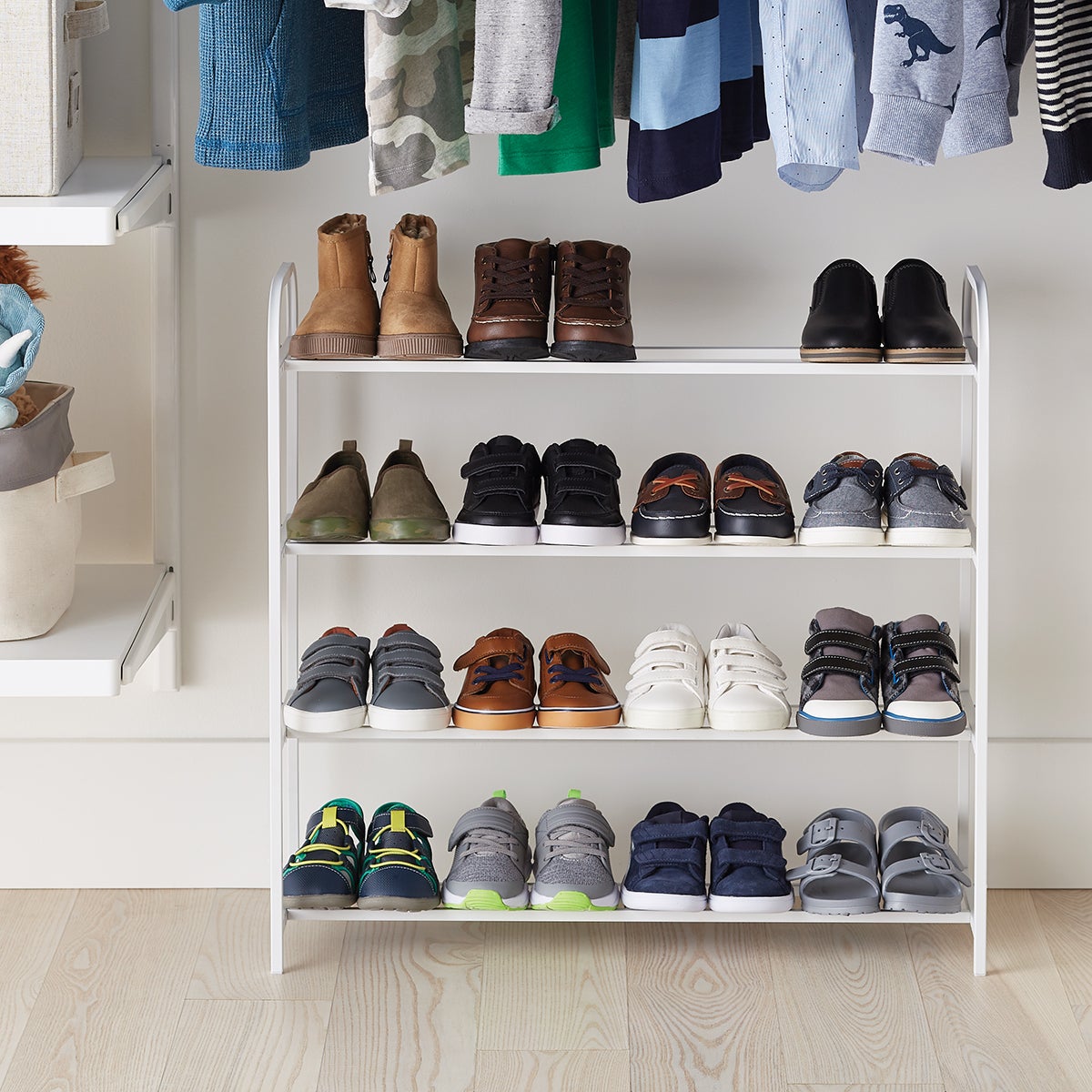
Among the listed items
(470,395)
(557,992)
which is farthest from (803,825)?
Answer: (470,395)

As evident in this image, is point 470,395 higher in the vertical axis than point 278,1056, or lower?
higher

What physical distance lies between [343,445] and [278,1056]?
81 cm

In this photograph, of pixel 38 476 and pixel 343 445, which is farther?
pixel 343 445

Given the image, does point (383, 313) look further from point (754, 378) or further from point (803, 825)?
point (803, 825)

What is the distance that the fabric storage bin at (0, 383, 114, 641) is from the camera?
5.26 feet

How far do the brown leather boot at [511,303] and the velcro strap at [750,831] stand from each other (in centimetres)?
70

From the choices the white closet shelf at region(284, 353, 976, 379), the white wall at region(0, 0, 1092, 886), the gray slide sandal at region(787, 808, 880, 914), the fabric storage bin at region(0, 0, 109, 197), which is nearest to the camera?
the fabric storage bin at region(0, 0, 109, 197)

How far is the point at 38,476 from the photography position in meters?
1.62

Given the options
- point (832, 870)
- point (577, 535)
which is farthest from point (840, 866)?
point (577, 535)

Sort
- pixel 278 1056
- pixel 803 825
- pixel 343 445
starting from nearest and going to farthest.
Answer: pixel 278 1056, pixel 343 445, pixel 803 825

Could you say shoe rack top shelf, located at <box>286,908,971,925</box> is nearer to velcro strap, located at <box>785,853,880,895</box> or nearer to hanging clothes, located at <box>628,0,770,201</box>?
velcro strap, located at <box>785,853,880,895</box>

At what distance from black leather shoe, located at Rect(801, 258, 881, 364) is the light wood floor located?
837 millimetres

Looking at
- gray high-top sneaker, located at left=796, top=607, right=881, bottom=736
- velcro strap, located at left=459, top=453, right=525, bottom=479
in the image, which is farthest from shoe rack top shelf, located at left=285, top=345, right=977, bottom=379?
gray high-top sneaker, located at left=796, top=607, right=881, bottom=736

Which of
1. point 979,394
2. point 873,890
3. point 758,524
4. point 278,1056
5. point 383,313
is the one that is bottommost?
point 278,1056
